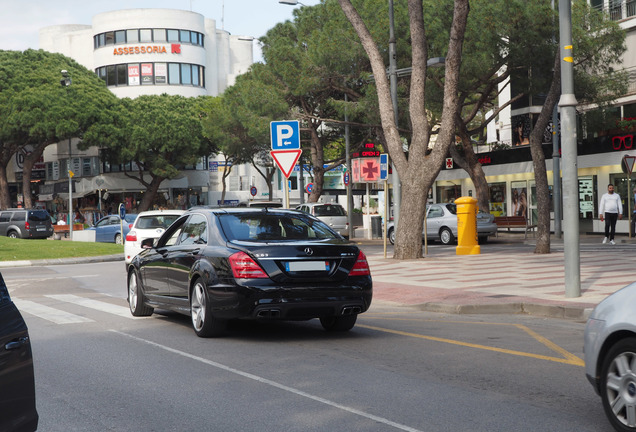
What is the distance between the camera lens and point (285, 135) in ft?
54.7

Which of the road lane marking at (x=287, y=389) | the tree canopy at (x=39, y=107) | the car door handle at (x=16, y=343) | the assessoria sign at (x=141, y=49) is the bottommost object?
the road lane marking at (x=287, y=389)

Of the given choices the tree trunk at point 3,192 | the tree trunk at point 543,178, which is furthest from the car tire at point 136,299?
the tree trunk at point 3,192

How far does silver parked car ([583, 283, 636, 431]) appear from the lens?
487cm

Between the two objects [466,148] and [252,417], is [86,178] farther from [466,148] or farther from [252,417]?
[252,417]

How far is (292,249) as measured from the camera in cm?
886

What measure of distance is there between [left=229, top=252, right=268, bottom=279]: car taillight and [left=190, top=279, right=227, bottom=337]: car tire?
1.92ft

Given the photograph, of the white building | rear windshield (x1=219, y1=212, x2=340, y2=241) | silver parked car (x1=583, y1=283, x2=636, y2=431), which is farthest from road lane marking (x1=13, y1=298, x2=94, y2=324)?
the white building

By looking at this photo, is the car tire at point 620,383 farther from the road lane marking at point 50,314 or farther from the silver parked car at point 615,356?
the road lane marking at point 50,314

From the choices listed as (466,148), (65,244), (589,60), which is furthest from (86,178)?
(589,60)

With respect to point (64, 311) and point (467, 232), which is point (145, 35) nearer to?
point (467, 232)

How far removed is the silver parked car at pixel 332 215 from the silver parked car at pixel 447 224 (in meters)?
2.87

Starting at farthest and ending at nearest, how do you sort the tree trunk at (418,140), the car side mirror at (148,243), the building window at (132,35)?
1. the building window at (132,35)
2. the tree trunk at (418,140)
3. the car side mirror at (148,243)

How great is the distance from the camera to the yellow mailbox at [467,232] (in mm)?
23609

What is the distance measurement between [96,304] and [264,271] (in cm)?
625
